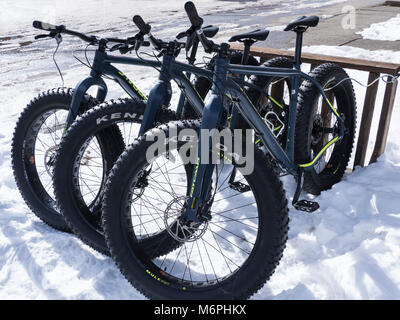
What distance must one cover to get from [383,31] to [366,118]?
6979 mm

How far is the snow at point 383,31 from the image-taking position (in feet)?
31.8

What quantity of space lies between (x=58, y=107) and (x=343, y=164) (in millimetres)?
2358

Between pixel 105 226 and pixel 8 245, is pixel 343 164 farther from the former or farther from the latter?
pixel 8 245

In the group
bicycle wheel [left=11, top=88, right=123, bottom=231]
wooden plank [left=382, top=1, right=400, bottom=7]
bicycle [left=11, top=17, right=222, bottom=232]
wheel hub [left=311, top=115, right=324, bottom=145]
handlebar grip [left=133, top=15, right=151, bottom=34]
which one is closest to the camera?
handlebar grip [left=133, top=15, right=151, bottom=34]

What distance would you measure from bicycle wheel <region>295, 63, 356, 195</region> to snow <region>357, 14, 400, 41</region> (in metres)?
6.16

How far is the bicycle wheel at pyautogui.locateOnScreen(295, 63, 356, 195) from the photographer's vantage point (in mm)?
3600

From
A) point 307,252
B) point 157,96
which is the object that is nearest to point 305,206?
point 307,252

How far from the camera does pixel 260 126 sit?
119 inches

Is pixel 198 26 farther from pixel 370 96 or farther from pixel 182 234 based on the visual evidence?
pixel 370 96

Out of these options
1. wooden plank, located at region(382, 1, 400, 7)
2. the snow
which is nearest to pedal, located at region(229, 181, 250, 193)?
the snow

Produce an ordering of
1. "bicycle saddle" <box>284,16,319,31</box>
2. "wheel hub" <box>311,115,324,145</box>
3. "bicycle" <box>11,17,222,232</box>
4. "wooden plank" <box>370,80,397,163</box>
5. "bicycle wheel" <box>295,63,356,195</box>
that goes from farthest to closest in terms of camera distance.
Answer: "wooden plank" <box>370,80,397,163</box> < "wheel hub" <box>311,115,324,145</box> < "bicycle wheel" <box>295,63,356,195</box> < "bicycle saddle" <box>284,16,319,31</box> < "bicycle" <box>11,17,222,232</box>
